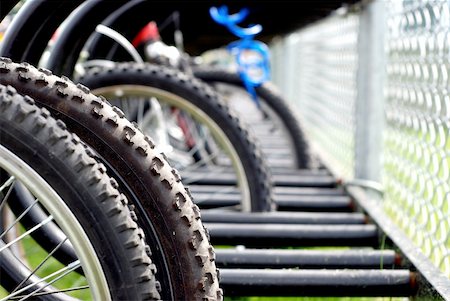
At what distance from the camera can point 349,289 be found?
1.89m

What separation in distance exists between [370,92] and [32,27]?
1527 millimetres

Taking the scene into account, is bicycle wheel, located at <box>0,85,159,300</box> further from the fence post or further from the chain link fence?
the fence post

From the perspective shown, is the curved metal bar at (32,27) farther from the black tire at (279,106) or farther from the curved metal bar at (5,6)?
the black tire at (279,106)

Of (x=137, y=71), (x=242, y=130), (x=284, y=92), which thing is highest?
(x=284, y=92)

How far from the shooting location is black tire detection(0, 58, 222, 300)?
1.33m

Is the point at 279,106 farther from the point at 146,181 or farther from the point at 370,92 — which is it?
the point at 146,181

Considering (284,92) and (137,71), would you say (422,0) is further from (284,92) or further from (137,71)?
(284,92)

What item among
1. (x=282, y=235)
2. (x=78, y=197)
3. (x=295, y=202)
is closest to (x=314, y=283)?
(x=282, y=235)

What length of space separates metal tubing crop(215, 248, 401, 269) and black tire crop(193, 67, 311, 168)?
172cm

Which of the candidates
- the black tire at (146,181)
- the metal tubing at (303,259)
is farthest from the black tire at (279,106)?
the black tire at (146,181)

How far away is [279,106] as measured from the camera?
12.7 feet

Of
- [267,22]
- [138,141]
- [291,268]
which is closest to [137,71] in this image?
[291,268]

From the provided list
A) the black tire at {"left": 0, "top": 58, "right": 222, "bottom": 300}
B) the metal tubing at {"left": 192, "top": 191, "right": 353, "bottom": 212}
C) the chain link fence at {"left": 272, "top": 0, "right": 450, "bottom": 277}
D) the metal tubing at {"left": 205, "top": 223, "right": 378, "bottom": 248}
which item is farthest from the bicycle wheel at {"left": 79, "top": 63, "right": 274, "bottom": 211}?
the black tire at {"left": 0, "top": 58, "right": 222, "bottom": 300}

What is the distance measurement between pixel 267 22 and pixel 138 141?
2689 millimetres
